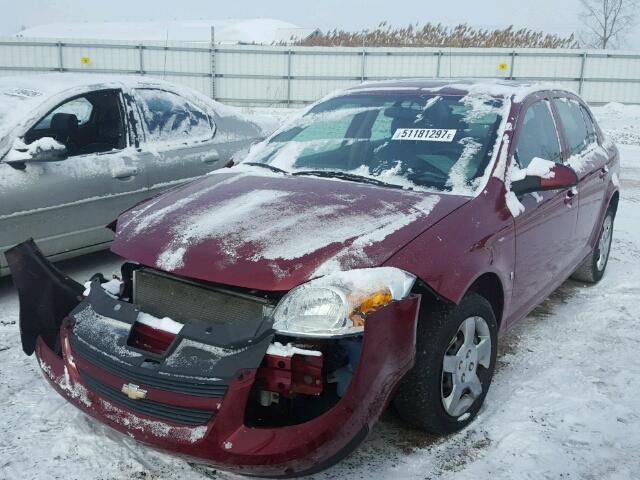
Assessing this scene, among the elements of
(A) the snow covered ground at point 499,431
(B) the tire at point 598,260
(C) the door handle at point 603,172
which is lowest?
(A) the snow covered ground at point 499,431

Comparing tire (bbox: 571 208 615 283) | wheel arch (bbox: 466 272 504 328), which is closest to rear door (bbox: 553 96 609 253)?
tire (bbox: 571 208 615 283)

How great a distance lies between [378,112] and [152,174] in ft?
7.14

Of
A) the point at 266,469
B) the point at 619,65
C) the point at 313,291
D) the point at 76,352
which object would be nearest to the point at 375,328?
the point at 313,291

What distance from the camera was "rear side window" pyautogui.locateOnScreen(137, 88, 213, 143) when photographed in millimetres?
5238

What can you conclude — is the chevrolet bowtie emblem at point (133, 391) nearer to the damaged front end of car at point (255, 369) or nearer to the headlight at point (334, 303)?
the damaged front end of car at point (255, 369)

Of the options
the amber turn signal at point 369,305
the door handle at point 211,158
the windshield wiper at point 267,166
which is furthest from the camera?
the door handle at point 211,158

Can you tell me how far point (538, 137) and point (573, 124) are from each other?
850 millimetres

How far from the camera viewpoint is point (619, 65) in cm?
1822

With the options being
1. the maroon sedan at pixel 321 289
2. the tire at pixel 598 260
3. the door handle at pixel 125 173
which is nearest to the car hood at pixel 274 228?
the maroon sedan at pixel 321 289

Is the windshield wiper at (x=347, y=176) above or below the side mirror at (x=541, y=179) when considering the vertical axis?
below

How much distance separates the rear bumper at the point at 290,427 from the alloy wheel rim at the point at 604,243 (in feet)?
10.4

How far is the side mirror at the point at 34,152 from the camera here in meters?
4.30

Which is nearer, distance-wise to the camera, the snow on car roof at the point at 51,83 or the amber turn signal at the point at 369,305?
the amber turn signal at the point at 369,305

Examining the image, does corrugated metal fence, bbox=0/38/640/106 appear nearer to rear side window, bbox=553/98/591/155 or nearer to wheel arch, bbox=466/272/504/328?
rear side window, bbox=553/98/591/155
